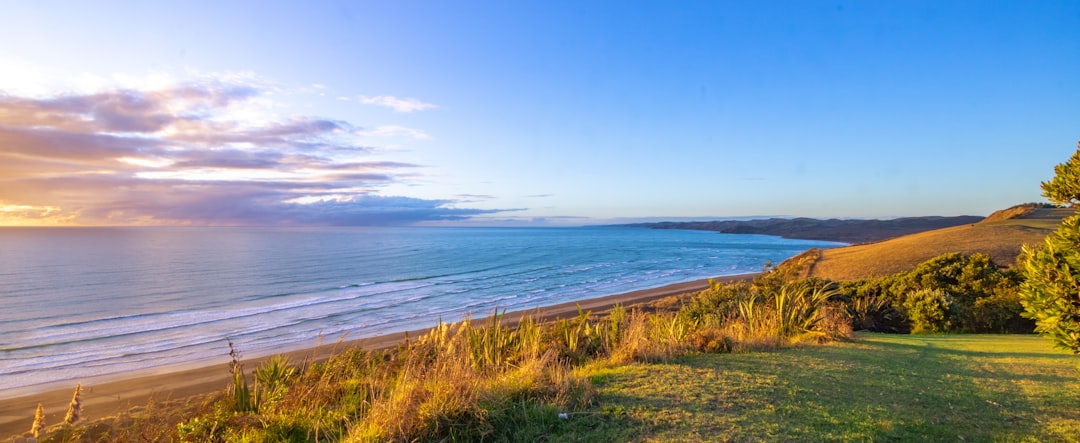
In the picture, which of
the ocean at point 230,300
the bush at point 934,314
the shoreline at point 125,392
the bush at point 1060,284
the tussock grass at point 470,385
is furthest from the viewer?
the ocean at point 230,300

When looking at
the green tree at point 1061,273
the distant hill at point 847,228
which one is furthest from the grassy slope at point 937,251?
the distant hill at point 847,228

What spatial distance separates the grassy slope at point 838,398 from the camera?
389 cm

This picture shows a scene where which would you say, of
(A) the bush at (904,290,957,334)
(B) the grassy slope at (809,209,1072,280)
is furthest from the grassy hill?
(A) the bush at (904,290,957,334)

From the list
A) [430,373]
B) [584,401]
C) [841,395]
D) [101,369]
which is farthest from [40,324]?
[841,395]

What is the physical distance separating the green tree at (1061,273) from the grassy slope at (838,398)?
64 cm

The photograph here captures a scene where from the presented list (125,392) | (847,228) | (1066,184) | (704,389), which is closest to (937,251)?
(1066,184)

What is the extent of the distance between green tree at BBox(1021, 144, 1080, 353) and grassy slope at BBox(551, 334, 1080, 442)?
64 centimetres

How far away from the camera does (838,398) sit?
469 cm

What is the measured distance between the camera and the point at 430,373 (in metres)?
5.63

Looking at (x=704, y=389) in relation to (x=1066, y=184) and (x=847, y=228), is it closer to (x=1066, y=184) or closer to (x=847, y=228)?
(x=1066, y=184)

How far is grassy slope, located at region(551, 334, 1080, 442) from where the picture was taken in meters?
3.89

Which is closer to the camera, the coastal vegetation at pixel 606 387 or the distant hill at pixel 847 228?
the coastal vegetation at pixel 606 387

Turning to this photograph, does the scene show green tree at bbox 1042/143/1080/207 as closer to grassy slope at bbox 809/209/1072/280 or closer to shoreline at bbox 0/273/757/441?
shoreline at bbox 0/273/757/441

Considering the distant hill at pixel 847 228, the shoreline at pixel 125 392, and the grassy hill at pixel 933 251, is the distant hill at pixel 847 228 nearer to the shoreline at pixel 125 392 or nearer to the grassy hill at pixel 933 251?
the grassy hill at pixel 933 251
